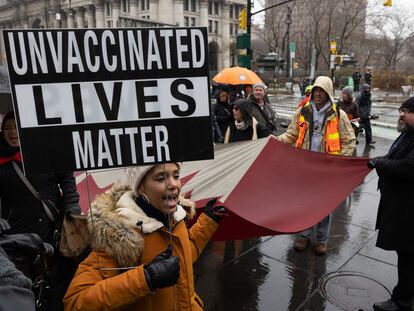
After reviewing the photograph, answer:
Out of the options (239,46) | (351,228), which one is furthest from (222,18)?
(351,228)

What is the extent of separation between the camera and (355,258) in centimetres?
448

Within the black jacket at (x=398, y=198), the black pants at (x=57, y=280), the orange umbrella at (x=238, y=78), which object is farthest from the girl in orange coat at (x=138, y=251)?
A: the orange umbrella at (x=238, y=78)

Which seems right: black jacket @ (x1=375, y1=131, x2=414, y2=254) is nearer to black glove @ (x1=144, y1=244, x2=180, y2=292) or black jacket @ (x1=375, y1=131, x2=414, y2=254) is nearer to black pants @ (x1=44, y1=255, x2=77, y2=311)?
black glove @ (x1=144, y1=244, x2=180, y2=292)

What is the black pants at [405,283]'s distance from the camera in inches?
126

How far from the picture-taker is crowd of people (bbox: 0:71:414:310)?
168 centimetres

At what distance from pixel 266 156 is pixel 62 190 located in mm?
2003

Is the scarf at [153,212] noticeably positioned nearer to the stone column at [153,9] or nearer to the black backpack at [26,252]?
the black backpack at [26,252]

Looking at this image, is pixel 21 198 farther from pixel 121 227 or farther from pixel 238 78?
pixel 238 78

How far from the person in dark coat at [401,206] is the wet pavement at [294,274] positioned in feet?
1.42

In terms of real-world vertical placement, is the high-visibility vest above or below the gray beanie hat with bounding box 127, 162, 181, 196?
below

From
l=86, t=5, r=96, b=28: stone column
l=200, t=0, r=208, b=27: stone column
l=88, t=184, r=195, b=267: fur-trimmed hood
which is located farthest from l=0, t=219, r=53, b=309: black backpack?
l=86, t=5, r=96, b=28: stone column

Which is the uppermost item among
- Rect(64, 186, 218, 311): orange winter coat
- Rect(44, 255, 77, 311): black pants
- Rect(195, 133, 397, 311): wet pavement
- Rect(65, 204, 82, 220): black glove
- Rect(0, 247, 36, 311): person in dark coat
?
Rect(0, 247, 36, 311): person in dark coat

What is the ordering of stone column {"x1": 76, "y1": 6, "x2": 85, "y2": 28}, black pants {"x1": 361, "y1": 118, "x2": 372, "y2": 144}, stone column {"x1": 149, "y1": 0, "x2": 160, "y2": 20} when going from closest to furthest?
black pants {"x1": 361, "y1": 118, "x2": 372, "y2": 144}
stone column {"x1": 149, "y1": 0, "x2": 160, "y2": 20}
stone column {"x1": 76, "y1": 6, "x2": 85, "y2": 28}

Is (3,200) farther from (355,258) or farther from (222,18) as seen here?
(222,18)
